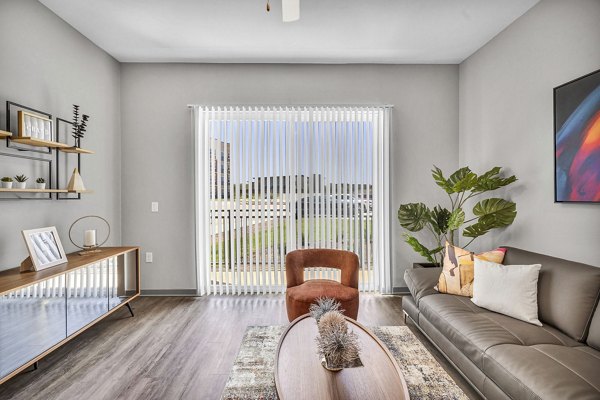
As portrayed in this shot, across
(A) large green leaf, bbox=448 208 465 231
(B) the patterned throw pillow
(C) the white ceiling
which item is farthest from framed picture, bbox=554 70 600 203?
(C) the white ceiling

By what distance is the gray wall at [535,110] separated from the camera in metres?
2.31

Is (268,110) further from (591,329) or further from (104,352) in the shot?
(591,329)

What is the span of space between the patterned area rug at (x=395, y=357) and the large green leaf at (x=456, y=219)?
1197mm

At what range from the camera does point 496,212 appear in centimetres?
298

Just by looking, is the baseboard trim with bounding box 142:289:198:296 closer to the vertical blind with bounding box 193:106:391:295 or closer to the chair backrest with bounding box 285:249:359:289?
the vertical blind with bounding box 193:106:391:295

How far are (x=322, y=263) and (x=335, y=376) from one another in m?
1.67

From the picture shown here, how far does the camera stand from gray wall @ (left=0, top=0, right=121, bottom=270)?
8.03 feet

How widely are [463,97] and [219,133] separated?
3182 mm

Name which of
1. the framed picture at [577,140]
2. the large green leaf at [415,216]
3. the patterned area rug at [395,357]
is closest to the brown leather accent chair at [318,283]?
the patterned area rug at [395,357]

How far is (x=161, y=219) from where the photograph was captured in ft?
13.1

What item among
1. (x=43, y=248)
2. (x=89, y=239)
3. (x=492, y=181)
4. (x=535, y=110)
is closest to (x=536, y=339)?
(x=492, y=181)

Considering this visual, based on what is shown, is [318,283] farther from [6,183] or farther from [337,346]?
[6,183]

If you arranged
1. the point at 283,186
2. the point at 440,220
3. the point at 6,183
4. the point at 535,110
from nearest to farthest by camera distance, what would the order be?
the point at 6,183 → the point at 535,110 → the point at 440,220 → the point at 283,186

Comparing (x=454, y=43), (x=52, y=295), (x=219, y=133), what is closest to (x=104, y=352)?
(x=52, y=295)
